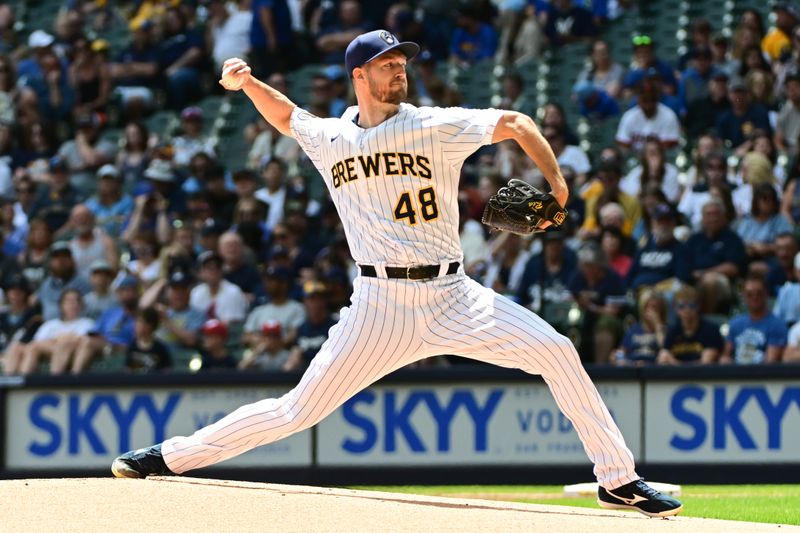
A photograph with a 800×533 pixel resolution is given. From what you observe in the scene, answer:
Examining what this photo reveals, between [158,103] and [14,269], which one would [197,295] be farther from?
[158,103]

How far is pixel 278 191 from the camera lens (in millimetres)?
14234

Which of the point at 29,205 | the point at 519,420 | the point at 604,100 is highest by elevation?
the point at 604,100

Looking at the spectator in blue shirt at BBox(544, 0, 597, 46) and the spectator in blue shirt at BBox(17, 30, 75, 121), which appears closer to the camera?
the spectator in blue shirt at BBox(544, 0, 597, 46)

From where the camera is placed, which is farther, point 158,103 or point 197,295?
point 158,103

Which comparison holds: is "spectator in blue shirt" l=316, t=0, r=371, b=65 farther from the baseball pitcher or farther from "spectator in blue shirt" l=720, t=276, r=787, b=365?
the baseball pitcher

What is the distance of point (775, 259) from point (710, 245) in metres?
0.53

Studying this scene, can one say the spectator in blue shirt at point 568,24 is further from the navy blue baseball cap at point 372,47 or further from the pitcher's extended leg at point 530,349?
the pitcher's extended leg at point 530,349

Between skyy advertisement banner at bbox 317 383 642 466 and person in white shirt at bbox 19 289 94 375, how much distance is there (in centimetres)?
254

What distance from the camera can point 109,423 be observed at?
1172cm

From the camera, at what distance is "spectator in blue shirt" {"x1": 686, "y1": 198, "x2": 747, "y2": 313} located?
11719 millimetres

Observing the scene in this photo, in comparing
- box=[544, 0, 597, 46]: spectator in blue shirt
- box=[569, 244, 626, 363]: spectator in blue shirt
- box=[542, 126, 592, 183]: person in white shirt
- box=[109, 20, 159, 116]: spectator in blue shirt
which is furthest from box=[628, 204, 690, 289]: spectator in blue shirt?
box=[109, 20, 159, 116]: spectator in blue shirt

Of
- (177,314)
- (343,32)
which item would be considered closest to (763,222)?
(177,314)

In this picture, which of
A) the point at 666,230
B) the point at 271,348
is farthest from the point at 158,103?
the point at 666,230

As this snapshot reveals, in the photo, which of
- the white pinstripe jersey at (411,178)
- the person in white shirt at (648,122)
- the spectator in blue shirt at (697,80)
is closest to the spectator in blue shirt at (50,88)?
the person in white shirt at (648,122)
